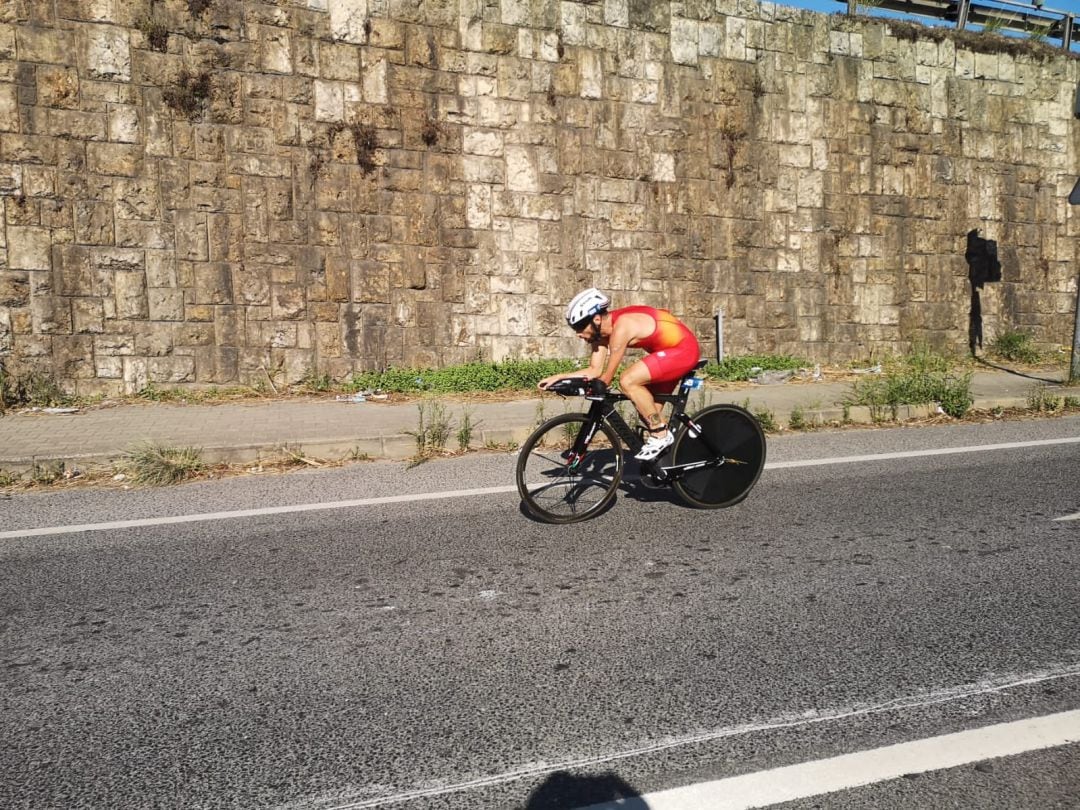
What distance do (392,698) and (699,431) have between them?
343 centimetres

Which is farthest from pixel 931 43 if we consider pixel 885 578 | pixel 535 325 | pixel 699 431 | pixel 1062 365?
pixel 885 578

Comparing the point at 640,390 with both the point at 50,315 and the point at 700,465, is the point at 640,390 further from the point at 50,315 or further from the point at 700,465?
the point at 50,315

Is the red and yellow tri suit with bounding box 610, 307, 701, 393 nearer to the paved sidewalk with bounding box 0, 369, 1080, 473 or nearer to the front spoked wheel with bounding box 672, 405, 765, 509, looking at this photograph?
the front spoked wheel with bounding box 672, 405, 765, 509

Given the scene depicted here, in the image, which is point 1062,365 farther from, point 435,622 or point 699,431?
point 435,622

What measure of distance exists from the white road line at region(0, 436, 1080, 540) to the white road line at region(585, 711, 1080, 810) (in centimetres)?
405

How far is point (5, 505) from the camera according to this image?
667cm

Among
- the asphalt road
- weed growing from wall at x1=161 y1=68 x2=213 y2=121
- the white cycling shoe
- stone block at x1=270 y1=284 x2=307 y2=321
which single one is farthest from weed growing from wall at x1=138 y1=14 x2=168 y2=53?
the white cycling shoe

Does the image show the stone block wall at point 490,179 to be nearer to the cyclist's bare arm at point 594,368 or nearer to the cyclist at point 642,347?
the cyclist's bare arm at point 594,368

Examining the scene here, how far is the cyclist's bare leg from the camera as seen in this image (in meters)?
6.08

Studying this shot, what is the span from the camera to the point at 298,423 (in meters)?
9.13

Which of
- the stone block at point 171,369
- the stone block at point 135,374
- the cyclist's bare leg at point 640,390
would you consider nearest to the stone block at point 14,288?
the stone block at point 135,374

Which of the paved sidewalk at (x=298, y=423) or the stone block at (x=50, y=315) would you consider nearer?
the paved sidewalk at (x=298, y=423)

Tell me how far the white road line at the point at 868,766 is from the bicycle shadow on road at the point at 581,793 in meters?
0.03

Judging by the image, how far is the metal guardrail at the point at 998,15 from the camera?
48.0 ft
